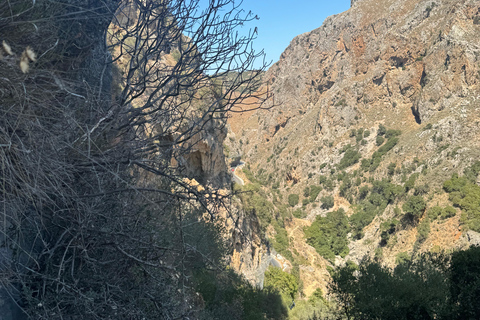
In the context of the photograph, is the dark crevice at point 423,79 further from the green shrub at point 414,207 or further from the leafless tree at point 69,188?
the leafless tree at point 69,188

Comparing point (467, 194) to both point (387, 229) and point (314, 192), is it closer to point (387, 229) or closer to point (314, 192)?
point (387, 229)

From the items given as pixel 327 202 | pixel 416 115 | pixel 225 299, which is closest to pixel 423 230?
pixel 327 202

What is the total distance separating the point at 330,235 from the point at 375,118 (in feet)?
76.1

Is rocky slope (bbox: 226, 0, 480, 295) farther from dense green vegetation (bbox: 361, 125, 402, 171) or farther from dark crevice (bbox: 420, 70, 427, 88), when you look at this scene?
dense green vegetation (bbox: 361, 125, 402, 171)

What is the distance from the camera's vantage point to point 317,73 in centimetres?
7556

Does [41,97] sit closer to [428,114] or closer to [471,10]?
[428,114]

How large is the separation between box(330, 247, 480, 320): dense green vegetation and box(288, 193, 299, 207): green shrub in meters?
47.8

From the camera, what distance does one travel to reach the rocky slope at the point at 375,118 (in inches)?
1379

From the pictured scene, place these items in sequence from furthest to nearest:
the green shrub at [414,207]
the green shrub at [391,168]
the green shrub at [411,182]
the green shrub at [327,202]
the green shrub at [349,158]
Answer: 1. the green shrub at [349,158]
2. the green shrub at [327,202]
3. the green shrub at [391,168]
4. the green shrub at [411,182]
5. the green shrub at [414,207]

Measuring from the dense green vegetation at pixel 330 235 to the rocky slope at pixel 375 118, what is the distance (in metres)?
1.13

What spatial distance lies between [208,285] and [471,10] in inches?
2012

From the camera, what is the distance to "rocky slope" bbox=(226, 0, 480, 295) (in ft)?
115

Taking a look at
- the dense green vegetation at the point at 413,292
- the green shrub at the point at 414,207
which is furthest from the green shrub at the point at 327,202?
the dense green vegetation at the point at 413,292

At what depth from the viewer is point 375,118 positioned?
56.2 meters
